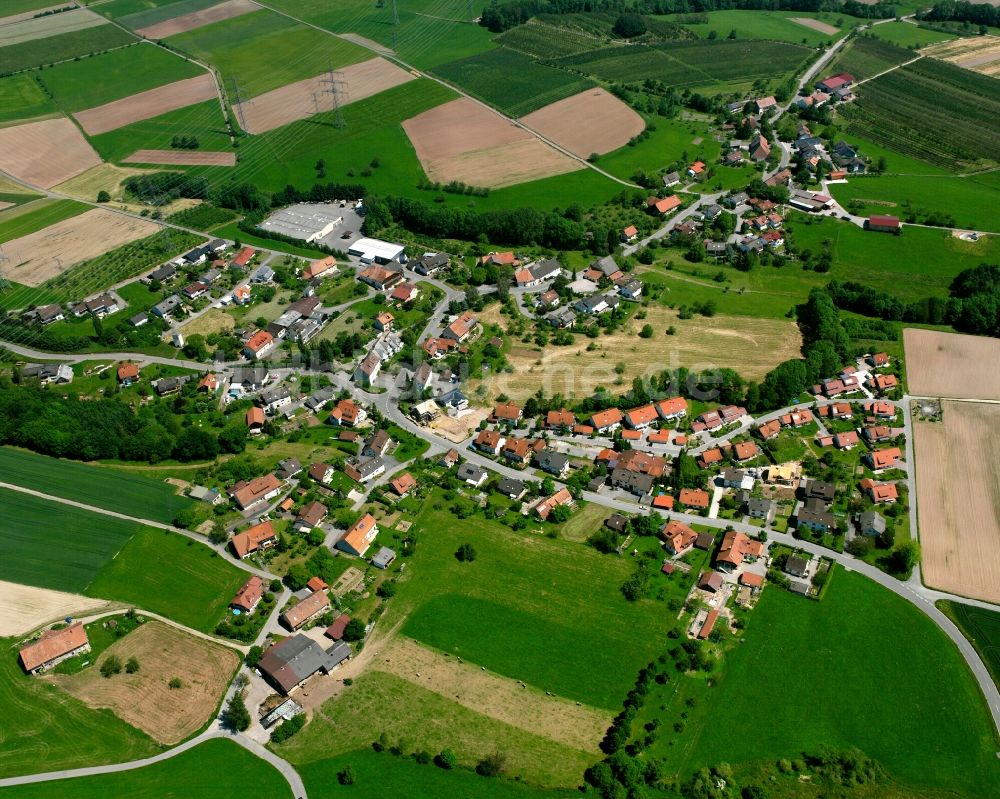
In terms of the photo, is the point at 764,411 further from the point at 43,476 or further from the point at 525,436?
the point at 43,476

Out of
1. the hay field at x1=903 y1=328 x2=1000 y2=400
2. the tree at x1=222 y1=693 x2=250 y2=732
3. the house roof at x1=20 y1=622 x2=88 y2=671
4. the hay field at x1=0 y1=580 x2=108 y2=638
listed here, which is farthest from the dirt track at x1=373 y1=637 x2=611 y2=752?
the hay field at x1=903 y1=328 x2=1000 y2=400

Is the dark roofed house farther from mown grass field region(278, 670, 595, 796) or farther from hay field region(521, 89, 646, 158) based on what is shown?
hay field region(521, 89, 646, 158)

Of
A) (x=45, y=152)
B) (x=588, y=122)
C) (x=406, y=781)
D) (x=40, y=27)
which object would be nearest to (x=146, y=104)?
(x=45, y=152)

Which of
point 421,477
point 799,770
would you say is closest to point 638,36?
point 421,477

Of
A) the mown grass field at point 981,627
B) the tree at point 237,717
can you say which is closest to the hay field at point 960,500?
the mown grass field at point 981,627

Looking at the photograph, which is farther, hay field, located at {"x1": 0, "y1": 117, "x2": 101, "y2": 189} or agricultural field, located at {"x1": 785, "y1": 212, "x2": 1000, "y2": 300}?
hay field, located at {"x1": 0, "y1": 117, "x2": 101, "y2": 189}

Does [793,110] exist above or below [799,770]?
above

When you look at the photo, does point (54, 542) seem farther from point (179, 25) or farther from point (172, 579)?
point (179, 25)
